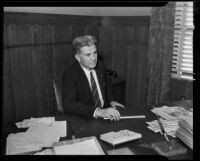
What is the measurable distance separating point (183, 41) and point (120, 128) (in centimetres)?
198

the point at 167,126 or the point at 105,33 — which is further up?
the point at 105,33

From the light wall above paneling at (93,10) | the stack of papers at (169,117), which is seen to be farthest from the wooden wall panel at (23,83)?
the stack of papers at (169,117)

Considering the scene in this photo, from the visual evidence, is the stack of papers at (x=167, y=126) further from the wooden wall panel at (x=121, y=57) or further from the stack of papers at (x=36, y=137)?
the wooden wall panel at (x=121, y=57)

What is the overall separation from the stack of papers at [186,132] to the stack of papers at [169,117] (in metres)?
0.09

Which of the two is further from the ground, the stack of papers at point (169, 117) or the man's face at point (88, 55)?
the man's face at point (88, 55)

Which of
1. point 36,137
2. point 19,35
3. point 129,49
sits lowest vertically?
point 36,137

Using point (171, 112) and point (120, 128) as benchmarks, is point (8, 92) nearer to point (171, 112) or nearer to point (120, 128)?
point (120, 128)

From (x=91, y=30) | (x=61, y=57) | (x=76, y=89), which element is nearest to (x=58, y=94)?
(x=76, y=89)

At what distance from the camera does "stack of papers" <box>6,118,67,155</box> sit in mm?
1280

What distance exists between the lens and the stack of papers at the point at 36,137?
50.4 inches

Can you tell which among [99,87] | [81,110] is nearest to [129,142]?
[81,110]

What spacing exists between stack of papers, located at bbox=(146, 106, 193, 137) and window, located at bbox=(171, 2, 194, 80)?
1330 mm

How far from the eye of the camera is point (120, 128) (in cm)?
154

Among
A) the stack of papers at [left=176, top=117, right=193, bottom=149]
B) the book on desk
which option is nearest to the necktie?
the book on desk
